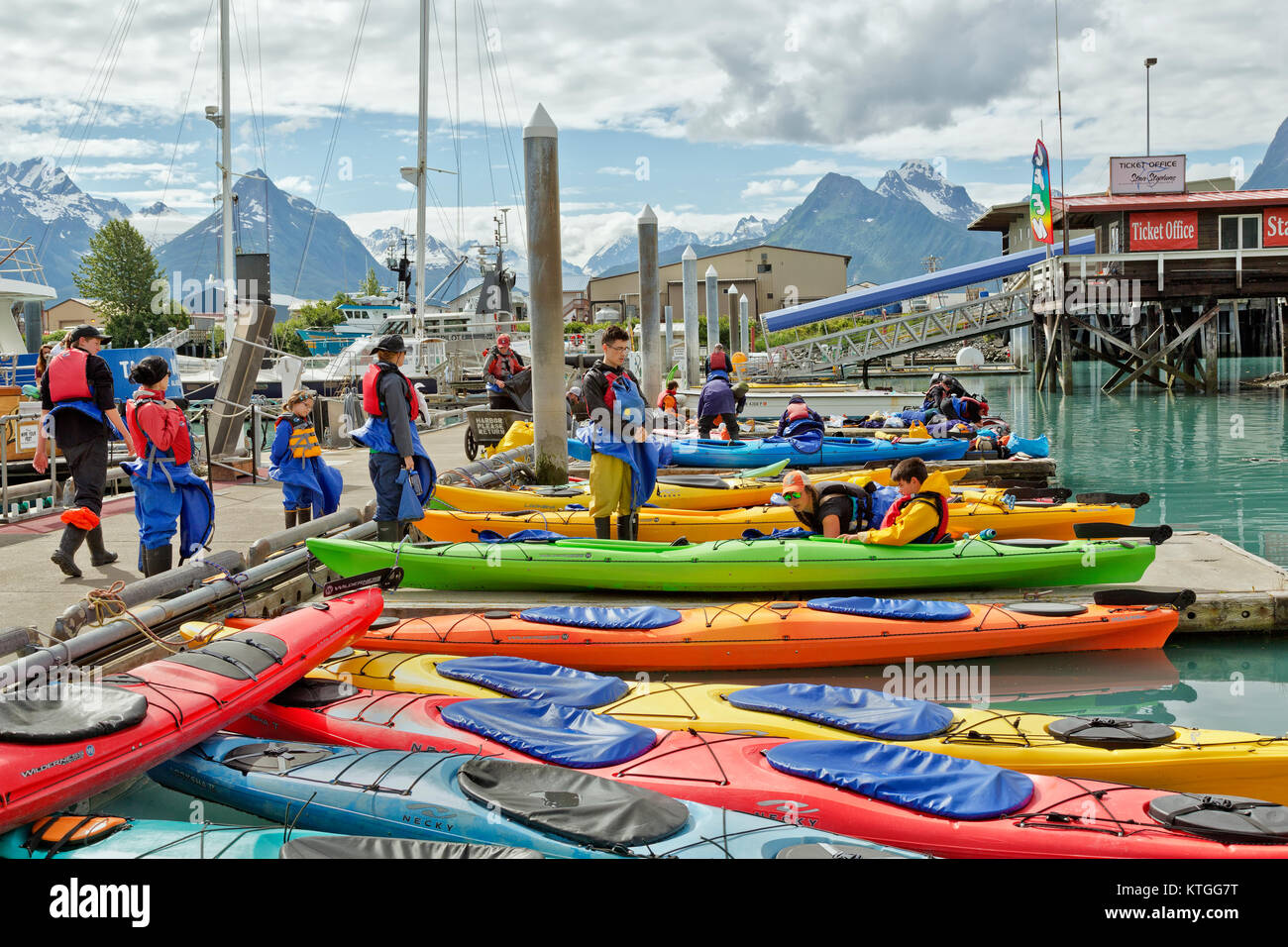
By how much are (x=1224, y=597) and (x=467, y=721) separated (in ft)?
16.4

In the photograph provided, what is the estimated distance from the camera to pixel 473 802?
3391 mm

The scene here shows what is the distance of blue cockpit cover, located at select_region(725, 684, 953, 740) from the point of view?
388 cm

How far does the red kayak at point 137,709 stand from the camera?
3.25 meters

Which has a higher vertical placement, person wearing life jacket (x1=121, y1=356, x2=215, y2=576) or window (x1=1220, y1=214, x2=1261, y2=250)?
window (x1=1220, y1=214, x2=1261, y2=250)

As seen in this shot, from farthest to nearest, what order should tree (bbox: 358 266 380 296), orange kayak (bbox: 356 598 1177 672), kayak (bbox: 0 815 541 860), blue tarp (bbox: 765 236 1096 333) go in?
1. tree (bbox: 358 266 380 296)
2. blue tarp (bbox: 765 236 1096 333)
3. orange kayak (bbox: 356 598 1177 672)
4. kayak (bbox: 0 815 541 860)

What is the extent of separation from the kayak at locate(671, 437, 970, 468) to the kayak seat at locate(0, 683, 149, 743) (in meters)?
8.67

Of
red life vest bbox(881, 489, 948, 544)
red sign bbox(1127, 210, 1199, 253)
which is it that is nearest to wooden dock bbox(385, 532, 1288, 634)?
red life vest bbox(881, 489, 948, 544)

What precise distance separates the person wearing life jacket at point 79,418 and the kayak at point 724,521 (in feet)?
7.86

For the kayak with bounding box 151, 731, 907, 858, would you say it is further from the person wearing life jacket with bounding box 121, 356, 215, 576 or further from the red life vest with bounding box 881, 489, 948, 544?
the red life vest with bounding box 881, 489, 948, 544

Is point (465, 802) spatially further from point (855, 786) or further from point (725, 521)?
point (725, 521)

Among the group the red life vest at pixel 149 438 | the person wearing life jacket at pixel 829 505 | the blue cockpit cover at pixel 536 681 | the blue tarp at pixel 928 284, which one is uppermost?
the blue tarp at pixel 928 284

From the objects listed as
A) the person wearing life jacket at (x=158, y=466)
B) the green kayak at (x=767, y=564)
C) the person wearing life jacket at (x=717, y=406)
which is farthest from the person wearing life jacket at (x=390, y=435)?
the person wearing life jacket at (x=717, y=406)

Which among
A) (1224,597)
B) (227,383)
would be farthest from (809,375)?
(1224,597)

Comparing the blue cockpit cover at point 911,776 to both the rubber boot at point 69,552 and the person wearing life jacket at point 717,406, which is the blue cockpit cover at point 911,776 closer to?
the rubber boot at point 69,552
